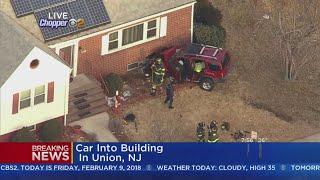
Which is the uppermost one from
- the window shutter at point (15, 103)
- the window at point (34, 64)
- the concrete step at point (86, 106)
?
the window at point (34, 64)

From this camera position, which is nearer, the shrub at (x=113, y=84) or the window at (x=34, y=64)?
the window at (x=34, y=64)

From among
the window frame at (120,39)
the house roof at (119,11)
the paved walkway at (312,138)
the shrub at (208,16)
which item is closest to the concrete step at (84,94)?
the window frame at (120,39)

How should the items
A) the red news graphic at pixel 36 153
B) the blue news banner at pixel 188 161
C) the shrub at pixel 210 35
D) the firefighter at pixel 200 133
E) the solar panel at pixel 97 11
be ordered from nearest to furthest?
the blue news banner at pixel 188 161 → the red news graphic at pixel 36 153 → the firefighter at pixel 200 133 → the solar panel at pixel 97 11 → the shrub at pixel 210 35

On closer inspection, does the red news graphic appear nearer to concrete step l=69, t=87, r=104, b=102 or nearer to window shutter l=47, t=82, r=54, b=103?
window shutter l=47, t=82, r=54, b=103

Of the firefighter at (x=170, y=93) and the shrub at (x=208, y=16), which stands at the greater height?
the shrub at (x=208, y=16)

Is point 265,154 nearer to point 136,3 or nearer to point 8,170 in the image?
point 8,170

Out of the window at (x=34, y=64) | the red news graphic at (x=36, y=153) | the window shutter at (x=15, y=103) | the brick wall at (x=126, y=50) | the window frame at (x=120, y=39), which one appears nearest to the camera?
the red news graphic at (x=36, y=153)

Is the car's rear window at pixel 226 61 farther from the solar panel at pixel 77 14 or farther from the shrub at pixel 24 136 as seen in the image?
the shrub at pixel 24 136
